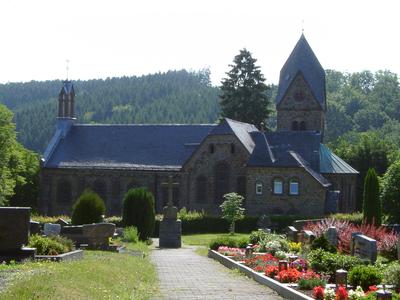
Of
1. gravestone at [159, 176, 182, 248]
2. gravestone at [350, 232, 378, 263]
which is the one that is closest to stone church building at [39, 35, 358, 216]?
gravestone at [159, 176, 182, 248]

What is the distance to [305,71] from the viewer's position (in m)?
63.2

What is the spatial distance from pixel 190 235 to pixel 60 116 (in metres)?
24.3

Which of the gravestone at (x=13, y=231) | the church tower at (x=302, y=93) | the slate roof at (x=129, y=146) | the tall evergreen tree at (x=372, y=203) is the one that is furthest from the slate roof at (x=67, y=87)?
the gravestone at (x=13, y=231)

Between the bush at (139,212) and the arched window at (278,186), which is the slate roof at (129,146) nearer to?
the arched window at (278,186)

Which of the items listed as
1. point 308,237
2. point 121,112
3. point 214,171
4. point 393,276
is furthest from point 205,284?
point 121,112

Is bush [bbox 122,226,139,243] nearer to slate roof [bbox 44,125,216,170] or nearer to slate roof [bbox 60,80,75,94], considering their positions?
slate roof [bbox 44,125,216,170]

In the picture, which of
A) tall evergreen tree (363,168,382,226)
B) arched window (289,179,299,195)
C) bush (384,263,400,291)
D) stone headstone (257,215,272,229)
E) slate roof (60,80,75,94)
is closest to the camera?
bush (384,263,400,291)

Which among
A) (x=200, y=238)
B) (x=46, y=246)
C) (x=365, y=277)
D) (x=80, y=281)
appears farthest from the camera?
(x=200, y=238)

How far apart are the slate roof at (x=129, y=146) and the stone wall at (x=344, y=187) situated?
39.2 ft

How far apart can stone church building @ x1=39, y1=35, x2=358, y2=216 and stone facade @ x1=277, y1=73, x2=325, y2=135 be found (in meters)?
0.09

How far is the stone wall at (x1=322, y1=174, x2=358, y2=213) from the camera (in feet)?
189

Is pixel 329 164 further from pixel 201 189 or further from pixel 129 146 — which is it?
pixel 129 146

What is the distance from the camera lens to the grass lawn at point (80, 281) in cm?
1234

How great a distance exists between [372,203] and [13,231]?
30437mm
